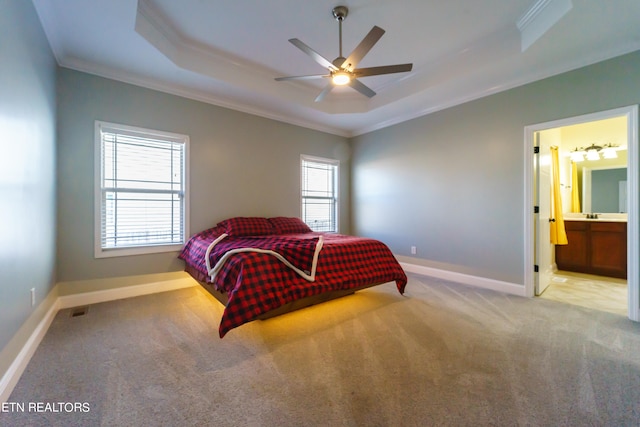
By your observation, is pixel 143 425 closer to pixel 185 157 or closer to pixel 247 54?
pixel 185 157

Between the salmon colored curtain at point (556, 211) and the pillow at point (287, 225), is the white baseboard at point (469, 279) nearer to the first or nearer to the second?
the salmon colored curtain at point (556, 211)

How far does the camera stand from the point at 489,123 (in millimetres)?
3322

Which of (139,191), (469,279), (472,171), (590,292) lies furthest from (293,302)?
(590,292)

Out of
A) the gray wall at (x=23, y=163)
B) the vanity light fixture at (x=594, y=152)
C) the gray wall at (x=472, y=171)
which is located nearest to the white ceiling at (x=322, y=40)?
the gray wall at (x=472, y=171)

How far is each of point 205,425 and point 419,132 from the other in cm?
426

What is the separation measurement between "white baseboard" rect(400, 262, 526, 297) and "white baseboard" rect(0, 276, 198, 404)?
11.0 feet

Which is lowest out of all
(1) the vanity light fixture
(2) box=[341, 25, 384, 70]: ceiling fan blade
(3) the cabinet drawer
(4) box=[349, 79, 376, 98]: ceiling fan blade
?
(3) the cabinet drawer

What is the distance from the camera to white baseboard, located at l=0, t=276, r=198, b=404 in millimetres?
1445

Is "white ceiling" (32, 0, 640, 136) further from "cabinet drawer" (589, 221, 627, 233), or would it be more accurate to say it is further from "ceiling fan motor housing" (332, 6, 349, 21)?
"cabinet drawer" (589, 221, 627, 233)

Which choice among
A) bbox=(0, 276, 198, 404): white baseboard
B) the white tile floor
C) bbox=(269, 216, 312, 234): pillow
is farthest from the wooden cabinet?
bbox=(0, 276, 198, 404): white baseboard

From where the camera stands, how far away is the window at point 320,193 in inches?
184

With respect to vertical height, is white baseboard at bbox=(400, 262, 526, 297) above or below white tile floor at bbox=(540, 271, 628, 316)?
above

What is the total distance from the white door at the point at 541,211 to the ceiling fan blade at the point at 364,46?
2.39 metres

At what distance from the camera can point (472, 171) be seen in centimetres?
350
